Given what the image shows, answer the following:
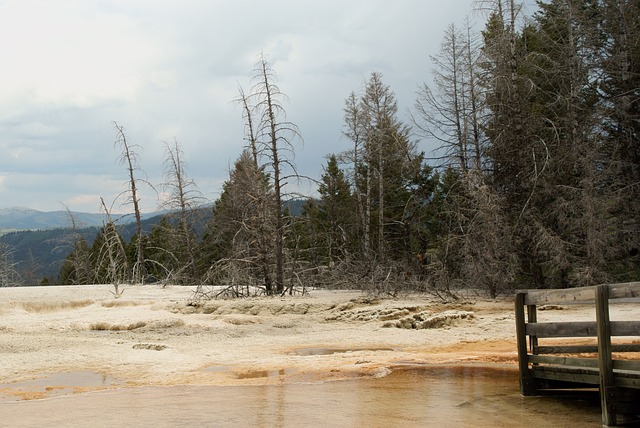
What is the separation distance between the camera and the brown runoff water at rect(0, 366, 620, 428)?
9.06 meters

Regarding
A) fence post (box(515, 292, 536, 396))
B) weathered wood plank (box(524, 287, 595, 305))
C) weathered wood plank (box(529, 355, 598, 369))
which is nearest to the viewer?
weathered wood plank (box(524, 287, 595, 305))

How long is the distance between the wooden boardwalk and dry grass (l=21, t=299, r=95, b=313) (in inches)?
718

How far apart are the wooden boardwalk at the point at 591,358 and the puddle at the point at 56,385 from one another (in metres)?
7.29

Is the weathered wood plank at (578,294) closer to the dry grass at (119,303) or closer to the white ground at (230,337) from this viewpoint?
the white ground at (230,337)

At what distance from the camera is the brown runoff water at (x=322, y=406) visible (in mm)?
9062

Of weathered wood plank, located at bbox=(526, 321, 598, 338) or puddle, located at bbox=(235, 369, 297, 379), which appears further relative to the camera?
puddle, located at bbox=(235, 369, 297, 379)

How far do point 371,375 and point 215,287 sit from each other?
15.8 metres

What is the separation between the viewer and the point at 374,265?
1067 inches

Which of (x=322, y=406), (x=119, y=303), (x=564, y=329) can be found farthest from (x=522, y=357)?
(x=119, y=303)

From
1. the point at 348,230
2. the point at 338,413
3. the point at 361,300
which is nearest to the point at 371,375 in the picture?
the point at 338,413

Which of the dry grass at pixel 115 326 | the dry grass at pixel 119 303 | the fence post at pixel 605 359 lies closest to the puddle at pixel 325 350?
the dry grass at pixel 115 326

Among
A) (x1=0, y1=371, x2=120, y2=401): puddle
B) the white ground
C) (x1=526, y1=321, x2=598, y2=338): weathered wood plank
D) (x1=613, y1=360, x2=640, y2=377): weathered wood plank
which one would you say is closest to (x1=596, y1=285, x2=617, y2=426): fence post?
(x1=613, y1=360, x2=640, y2=377): weathered wood plank

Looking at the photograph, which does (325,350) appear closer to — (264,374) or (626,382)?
(264,374)

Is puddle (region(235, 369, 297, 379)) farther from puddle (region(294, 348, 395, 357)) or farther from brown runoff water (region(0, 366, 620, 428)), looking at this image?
puddle (region(294, 348, 395, 357))
